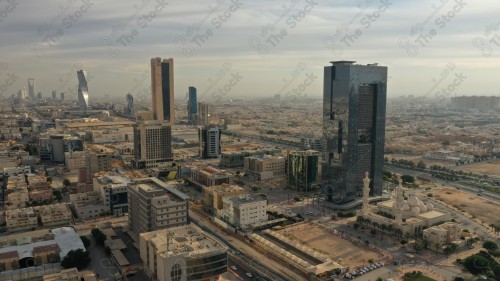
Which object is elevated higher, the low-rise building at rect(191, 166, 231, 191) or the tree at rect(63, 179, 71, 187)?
the low-rise building at rect(191, 166, 231, 191)

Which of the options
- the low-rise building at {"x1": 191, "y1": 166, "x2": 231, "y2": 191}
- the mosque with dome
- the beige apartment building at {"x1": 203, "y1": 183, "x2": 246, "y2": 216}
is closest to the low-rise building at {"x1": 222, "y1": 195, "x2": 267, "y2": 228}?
the beige apartment building at {"x1": 203, "y1": 183, "x2": 246, "y2": 216}

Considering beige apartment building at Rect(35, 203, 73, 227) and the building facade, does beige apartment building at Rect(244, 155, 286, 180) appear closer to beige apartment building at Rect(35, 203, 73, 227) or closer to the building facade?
the building facade

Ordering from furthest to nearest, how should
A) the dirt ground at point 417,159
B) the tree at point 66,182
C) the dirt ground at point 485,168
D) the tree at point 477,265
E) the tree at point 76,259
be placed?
the dirt ground at point 417,159, the dirt ground at point 485,168, the tree at point 66,182, the tree at point 76,259, the tree at point 477,265

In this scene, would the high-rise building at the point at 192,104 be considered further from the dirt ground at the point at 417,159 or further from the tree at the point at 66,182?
the tree at the point at 66,182

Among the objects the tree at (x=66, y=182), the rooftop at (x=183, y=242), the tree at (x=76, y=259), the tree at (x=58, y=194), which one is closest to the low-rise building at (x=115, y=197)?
the tree at (x=58, y=194)

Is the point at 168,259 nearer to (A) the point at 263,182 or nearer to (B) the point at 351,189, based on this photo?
(B) the point at 351,189

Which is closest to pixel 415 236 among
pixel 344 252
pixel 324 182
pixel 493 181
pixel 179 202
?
pixel 344 252
